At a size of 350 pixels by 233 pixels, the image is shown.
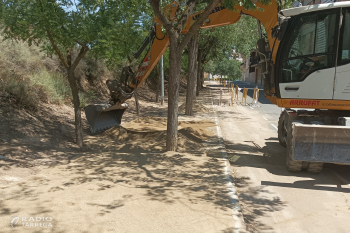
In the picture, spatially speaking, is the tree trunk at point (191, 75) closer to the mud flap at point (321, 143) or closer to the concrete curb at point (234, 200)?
the concrete curb at point (234, 200)

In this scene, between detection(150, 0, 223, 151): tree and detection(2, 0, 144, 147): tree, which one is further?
detection(150, 0, 223, 151): tree

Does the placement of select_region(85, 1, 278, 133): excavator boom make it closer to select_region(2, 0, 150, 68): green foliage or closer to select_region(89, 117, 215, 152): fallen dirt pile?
select_region(89, 117, 215, 152): fallen dirt pile

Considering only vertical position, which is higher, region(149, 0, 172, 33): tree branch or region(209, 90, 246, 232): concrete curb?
region(149, 0, 172, 33): tree branch

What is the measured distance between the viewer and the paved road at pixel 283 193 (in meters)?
4.30

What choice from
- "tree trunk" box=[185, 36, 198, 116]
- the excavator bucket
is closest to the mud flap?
the excavator bucket

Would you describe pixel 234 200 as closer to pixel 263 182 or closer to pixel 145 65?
pixel 263 182

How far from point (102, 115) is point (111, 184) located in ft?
14.1

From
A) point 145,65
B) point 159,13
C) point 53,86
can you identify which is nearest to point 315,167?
point 159,13

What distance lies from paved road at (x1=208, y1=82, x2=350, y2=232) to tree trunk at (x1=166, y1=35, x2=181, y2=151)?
62.2 inches

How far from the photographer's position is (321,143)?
231 inches

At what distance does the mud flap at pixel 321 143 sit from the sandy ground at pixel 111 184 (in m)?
1.63

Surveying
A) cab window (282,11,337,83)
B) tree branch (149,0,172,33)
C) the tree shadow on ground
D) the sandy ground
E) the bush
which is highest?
tree branch (149,0,172,33)

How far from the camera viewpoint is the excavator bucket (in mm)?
8875

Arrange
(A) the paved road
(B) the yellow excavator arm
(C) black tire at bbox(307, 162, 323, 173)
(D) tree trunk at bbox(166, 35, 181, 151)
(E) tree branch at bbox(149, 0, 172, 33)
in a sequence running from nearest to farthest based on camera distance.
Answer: (A) the paved road, (C) black tire at bbox(307, 162, 323, 173), (E) tree branch at bbox(149, 0, 172, 33), (D) tree trunk at bbox(166, 35, 181, 151), (B) the yellow excavator arm
